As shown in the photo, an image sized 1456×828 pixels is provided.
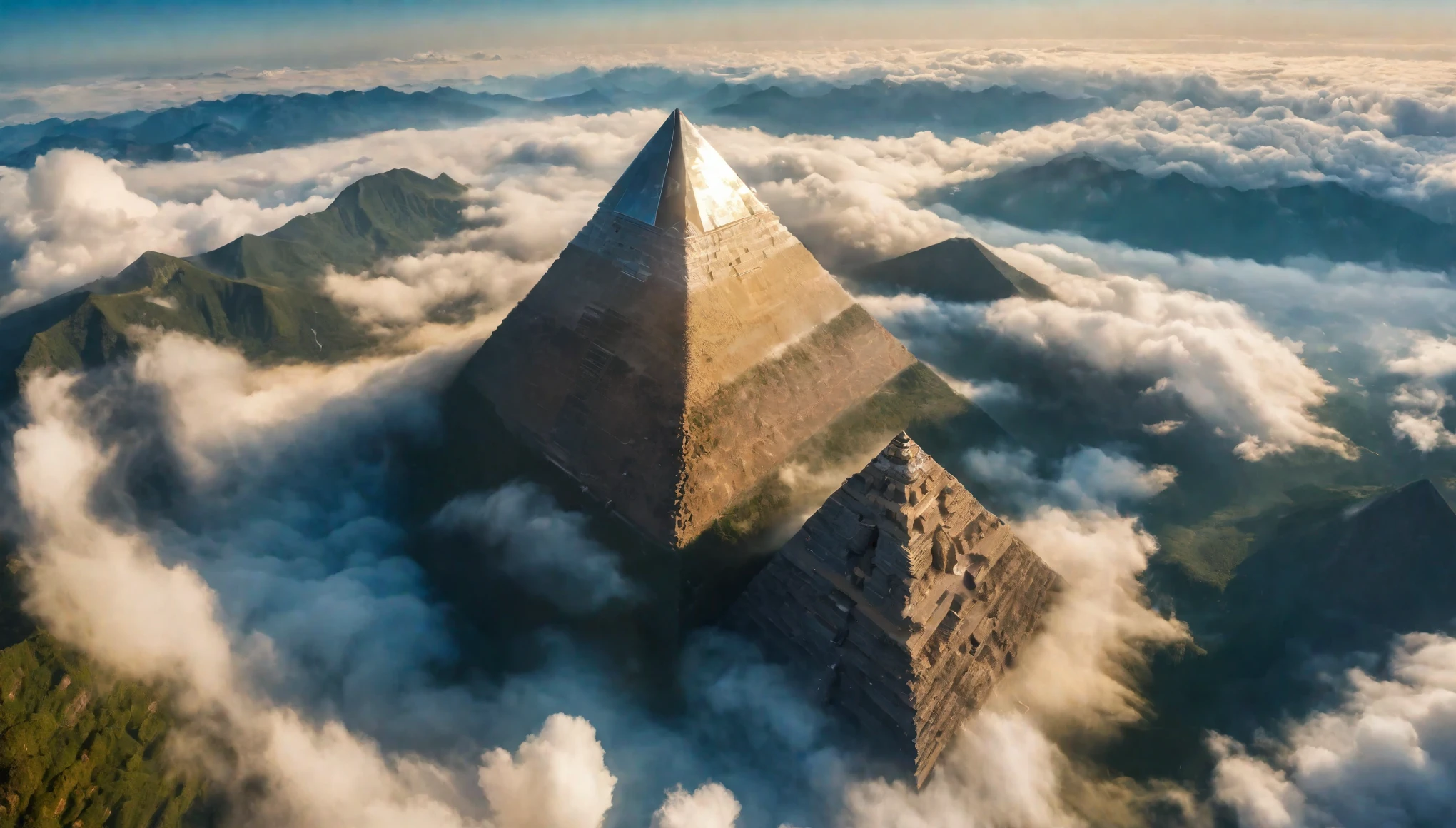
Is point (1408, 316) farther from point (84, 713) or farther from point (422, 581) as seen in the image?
point (84, 713)

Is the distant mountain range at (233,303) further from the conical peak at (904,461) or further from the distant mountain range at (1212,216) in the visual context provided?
the distant mountain range at (1212,216)

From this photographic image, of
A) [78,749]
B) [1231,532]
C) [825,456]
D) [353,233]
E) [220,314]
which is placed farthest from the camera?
[353,233]

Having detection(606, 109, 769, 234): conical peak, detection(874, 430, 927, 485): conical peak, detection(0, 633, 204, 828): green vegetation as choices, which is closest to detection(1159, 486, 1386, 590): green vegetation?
detection(874, 430, 927, 485): conical peak

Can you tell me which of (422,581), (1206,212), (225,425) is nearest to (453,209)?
(225,425)

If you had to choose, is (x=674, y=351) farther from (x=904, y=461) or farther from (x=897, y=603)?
(x=897, y=603)

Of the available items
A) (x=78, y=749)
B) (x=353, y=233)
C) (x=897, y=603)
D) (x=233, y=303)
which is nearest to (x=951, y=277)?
(x=897, y=603)

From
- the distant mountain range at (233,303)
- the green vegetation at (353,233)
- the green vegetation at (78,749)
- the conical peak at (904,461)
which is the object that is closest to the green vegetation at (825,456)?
the conical peak at (904,461)
